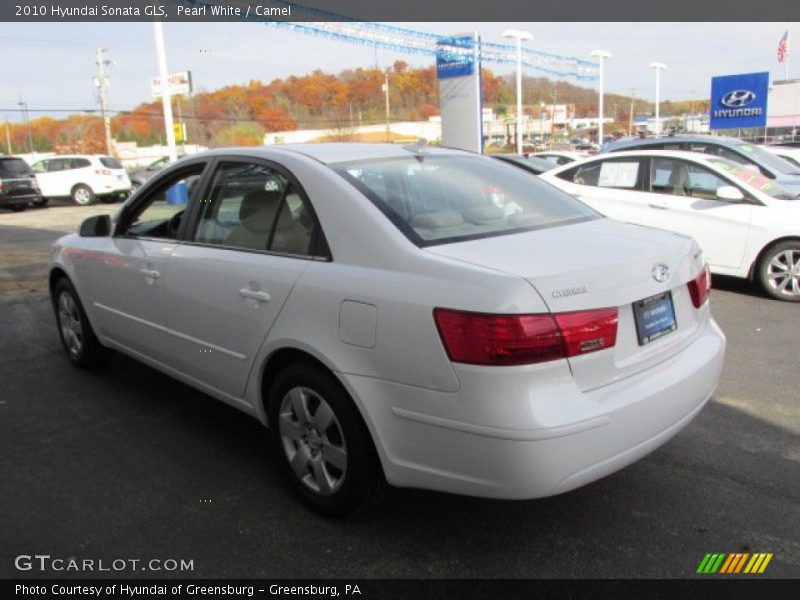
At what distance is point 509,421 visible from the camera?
2.31m

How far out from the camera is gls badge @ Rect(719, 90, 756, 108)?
28.3m

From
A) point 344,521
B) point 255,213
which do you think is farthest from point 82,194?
point 344,521

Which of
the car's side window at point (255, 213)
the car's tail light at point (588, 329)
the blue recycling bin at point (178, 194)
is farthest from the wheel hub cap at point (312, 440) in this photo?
the blue recycling bin at point (178, 194)

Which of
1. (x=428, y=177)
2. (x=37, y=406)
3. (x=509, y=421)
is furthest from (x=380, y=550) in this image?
(x=37, y=406)

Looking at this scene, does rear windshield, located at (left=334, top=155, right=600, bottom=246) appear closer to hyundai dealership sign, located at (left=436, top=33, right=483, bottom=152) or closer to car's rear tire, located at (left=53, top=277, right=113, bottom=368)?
car's rear tire, located at (left=53, top=277, right=113, bottom=368)

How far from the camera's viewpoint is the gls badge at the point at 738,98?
28.3 metres

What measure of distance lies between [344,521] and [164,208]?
252cm

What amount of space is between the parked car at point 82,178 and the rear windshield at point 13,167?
1.11 meters

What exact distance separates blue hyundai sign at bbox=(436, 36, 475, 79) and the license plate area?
23.8 meters

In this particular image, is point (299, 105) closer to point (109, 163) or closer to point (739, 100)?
point (109, 163)

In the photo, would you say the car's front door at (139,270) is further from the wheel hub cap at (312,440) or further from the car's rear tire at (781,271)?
the car's rear tire at (781,271)

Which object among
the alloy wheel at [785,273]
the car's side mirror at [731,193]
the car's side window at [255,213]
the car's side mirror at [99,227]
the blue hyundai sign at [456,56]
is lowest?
the alloy wheel at [785,273]
